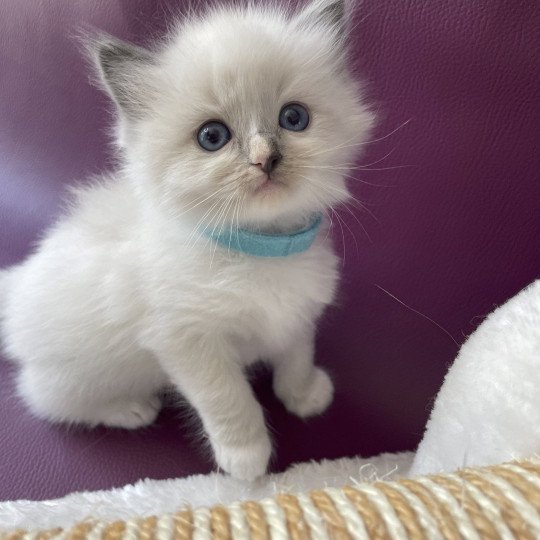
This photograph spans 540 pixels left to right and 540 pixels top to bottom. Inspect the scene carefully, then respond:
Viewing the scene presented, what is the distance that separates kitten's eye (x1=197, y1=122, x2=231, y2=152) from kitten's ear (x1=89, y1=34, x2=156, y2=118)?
0.12 metres

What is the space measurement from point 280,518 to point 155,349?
1.39ft

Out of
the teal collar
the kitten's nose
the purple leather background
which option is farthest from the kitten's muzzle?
the purple leather background

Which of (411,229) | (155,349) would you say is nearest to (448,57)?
(411,229)

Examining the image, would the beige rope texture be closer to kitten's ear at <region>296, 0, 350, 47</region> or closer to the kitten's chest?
the kitten's chest

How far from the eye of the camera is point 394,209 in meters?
1.17

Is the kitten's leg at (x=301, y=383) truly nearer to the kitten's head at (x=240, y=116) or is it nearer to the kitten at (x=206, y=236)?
the kitten at (x=206, y=236)

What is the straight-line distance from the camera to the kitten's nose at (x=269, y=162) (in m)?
0.70

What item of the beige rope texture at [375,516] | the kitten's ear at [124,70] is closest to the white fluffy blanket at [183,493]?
the beige rope texture at [375,516]

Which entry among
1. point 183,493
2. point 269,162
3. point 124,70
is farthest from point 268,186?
point 183,493

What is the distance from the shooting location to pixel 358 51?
1103mm

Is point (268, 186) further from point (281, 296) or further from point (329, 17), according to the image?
point (329, 17)

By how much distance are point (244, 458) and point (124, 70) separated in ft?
1.95

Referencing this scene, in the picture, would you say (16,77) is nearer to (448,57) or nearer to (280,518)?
(448,57)

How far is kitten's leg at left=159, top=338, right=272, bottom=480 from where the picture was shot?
2.76 ft
